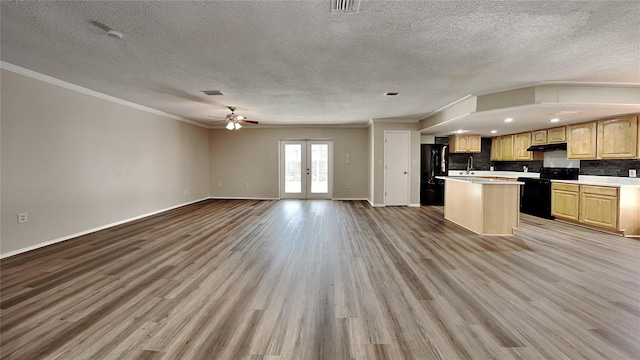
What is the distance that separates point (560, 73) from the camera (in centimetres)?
329

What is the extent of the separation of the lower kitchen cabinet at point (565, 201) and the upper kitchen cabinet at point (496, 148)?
234cm

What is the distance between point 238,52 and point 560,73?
13.3 ft

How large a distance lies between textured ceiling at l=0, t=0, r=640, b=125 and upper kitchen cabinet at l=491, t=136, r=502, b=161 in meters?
4.10

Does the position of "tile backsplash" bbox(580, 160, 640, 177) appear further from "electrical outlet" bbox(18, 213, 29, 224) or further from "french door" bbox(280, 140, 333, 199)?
"electrical outlet" bbox(18, 213, 29, 224)

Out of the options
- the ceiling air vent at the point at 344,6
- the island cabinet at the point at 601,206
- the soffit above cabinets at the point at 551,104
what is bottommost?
the island cabinet at the point at 601,206

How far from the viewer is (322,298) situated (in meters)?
2.21

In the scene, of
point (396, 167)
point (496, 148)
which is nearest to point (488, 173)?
point (496, 148)

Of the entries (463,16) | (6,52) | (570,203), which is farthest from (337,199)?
(6,52)

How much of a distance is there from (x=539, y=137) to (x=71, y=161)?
31.4 feet

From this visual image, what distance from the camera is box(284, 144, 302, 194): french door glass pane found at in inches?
327

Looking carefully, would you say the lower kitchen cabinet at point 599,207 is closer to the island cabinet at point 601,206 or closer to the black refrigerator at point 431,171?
the island cabinet at point 601,206

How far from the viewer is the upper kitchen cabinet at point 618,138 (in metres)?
4.28

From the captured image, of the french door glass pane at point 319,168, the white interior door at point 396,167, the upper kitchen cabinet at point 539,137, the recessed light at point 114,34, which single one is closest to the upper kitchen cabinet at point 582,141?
the upper kitchen cabinet at point 539,137

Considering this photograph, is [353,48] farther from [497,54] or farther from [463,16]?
→ [497,54]
